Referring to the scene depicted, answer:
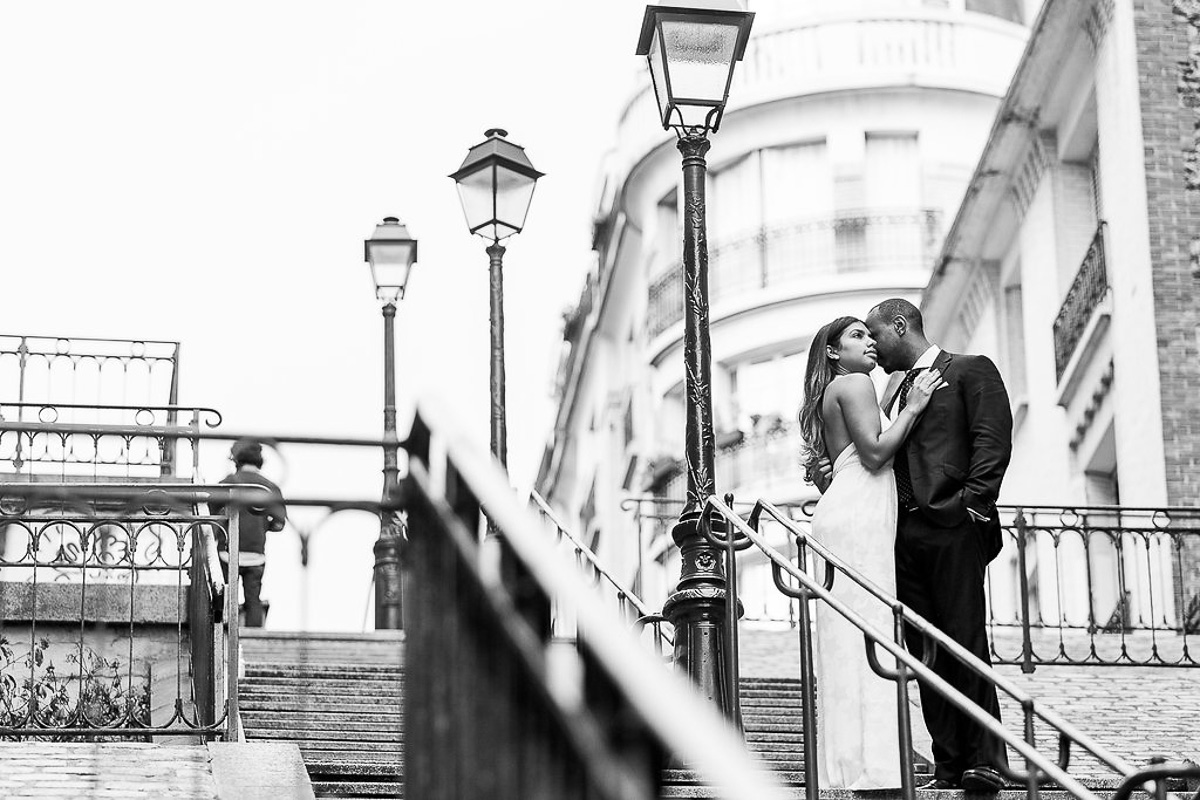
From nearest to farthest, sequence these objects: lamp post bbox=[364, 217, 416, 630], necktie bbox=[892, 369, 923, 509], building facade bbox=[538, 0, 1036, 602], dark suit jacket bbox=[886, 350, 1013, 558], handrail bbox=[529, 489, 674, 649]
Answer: dark suit jacket bbox=[886, 350, 1013, 558], necktie bbox=[892, 369, 923, 509], handrail bbox=[529, 489, 674, 649], lamp post bbox=[364, 217, 416, 630], building facade bbox=[538, 0, 1036, 602]

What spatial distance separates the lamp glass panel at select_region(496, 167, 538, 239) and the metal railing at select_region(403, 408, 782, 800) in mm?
11744

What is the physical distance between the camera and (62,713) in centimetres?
1205

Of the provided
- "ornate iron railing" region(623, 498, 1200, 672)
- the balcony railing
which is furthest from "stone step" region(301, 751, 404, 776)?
the balcony railing

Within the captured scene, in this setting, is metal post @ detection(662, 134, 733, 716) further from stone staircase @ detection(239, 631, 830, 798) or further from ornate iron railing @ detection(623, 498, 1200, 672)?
ornate iron railing @ detection(623, 498, 1200, 672)

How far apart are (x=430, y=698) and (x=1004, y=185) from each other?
2354 cm

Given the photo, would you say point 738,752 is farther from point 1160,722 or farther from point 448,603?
point 1160,722

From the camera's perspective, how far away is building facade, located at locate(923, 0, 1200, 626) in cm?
2139

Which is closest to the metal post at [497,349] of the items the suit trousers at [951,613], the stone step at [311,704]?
the stone step at [311,704]

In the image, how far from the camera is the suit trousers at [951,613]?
9.06 m

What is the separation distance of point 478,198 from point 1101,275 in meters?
8.19

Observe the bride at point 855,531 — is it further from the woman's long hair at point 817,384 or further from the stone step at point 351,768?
the stone step at point 351,768

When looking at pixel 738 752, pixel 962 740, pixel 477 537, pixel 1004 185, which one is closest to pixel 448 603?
pixel 477 537

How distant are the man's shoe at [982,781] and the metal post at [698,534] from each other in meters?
1.38

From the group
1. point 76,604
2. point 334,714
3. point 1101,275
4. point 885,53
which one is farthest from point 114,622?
point 885,53
